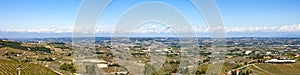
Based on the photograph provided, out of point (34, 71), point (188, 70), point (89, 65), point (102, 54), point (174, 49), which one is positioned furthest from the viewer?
point (102, 54)

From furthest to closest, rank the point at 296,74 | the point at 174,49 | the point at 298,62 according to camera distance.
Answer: the point at 298,62 → the point at 174,49 → the point at 296,74

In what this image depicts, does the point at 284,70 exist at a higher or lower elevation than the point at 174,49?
lower

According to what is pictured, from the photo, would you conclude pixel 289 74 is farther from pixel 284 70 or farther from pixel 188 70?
pixel 188 70

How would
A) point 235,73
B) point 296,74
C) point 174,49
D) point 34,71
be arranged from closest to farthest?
point 34,71, point 235,73, point 296,74, point 174,49

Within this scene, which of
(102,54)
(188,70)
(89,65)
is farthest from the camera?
(102,54)

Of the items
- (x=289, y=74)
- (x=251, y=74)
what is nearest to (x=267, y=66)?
(x=289, y=74)

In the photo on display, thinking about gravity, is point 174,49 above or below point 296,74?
above

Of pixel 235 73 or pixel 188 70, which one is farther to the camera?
pixel 235 73

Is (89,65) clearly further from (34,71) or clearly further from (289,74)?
(289,74)

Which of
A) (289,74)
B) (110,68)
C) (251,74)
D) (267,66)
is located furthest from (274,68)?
(110,68)
